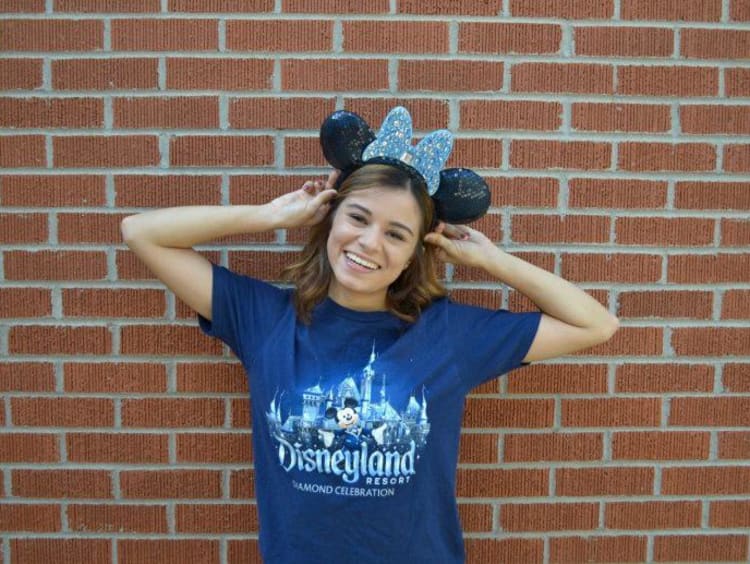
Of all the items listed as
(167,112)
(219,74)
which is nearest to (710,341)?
(219,74)

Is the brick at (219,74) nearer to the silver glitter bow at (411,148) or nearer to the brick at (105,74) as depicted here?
the brick at (105,74)

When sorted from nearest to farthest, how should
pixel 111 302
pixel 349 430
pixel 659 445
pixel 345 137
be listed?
1. pixel 349 430
2. pixel 345 137
3. pixel 111 302
4. pixel 659 445

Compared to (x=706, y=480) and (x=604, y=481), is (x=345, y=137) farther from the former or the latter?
(x=706, y=480)

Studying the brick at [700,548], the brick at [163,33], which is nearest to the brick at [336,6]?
the brick at [163,33]

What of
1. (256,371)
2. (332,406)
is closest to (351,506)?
(332,406)

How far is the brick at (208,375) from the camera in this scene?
2.49m

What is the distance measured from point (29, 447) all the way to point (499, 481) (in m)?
1.75

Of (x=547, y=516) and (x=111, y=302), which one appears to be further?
(x=547, y=516)

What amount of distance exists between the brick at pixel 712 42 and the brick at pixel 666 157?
32cm

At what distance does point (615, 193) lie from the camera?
2479 mm

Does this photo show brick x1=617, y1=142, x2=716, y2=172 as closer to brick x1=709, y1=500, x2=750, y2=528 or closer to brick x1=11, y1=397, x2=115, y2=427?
brick x1=709, y1=500, x2=750, y2=528

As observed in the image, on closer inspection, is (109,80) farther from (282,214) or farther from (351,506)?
(351,506)

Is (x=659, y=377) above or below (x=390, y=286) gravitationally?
below

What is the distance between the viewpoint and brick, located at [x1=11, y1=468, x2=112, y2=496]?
252 centimetres
